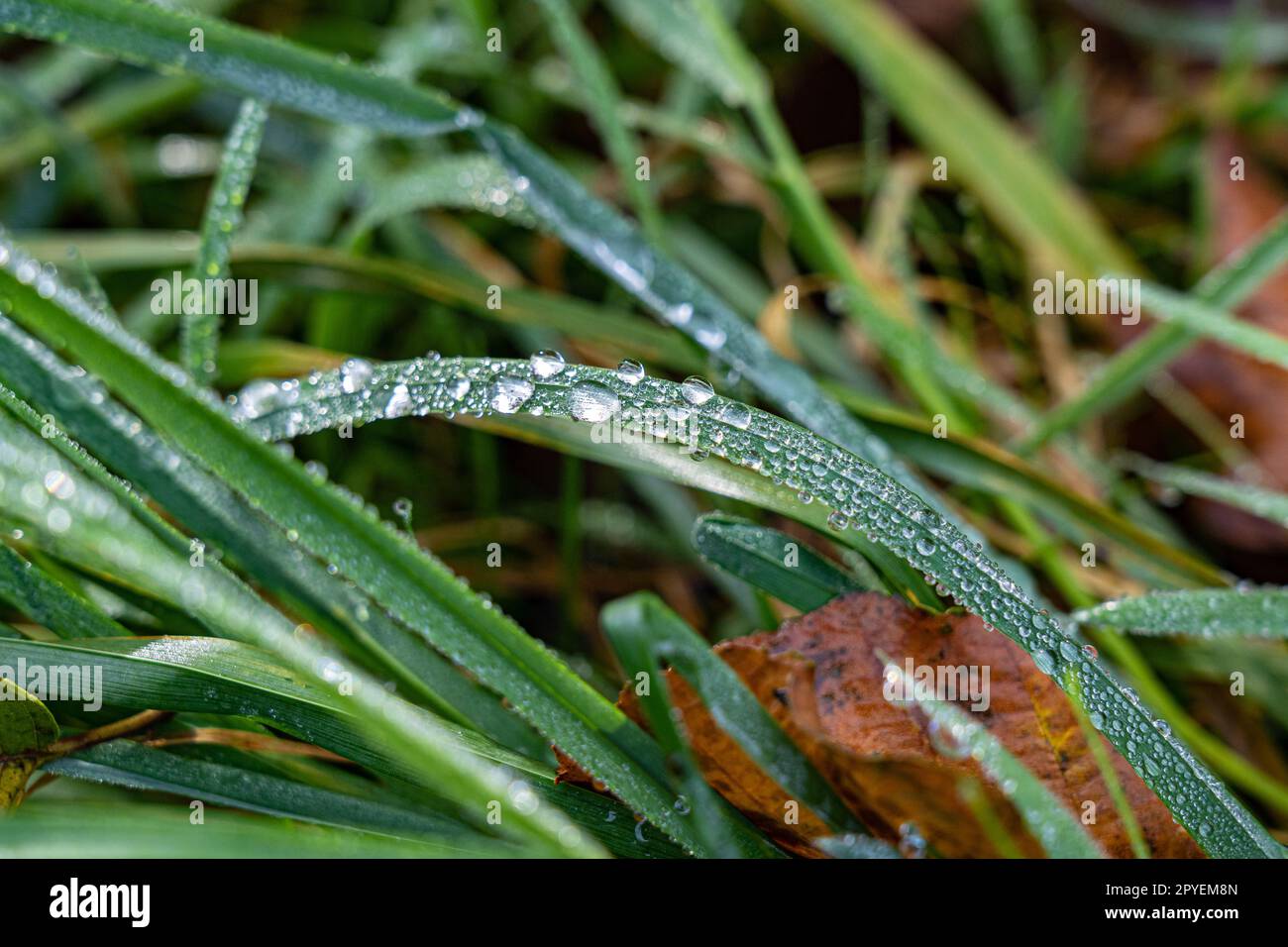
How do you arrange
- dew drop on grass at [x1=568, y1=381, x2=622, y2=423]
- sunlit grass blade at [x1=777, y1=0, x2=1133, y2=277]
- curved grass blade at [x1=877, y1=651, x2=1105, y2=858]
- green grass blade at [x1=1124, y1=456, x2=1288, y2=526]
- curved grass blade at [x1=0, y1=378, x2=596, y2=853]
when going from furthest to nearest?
sunlit grass blade at [x1=777, y1=0, x2=1133, y2=277], green grass blade at [x1=1124, y1=456, x2=1288, y2=526], dew drop on grass at [x1=568, y1=381, x2=622, y2=423], curved grass blade at [x1=877, y1=651, x2=1105, y2=858], curved grass blade at [x1=0, y1=378, x2=596, y2=853]

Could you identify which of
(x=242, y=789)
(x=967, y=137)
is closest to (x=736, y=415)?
(x=242, y=789)

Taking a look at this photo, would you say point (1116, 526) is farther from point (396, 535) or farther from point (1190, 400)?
point (396, 535)

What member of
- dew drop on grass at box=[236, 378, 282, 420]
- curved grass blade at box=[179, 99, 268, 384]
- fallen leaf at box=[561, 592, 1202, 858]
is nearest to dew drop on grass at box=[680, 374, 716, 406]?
fallen leaf at box=[561, 592, 1202, 858]

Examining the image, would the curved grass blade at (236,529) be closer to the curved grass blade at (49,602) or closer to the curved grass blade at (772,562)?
the curved grass blade at (49,602)

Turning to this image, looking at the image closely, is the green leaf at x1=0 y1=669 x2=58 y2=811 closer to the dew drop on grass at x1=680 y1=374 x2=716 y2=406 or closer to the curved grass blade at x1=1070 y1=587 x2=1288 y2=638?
the dew drop on grass at x1=680 y1=374 x2=716 y2=406

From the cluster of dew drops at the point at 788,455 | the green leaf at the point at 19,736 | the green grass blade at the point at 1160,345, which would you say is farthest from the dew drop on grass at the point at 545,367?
the green grass blade at the point at 1160,345

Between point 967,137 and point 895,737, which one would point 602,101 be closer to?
point 967,137
